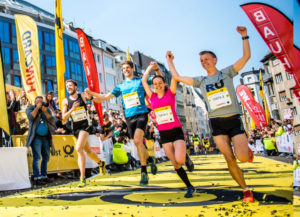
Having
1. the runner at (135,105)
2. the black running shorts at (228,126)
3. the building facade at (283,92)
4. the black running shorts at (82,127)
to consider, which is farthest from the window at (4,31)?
the building facade at (283,92)

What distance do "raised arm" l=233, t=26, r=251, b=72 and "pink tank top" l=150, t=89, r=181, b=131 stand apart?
5.28 ft

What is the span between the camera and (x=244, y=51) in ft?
6.25

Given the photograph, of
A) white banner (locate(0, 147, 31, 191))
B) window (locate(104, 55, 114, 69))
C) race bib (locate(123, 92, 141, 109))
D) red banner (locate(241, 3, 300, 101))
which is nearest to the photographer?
white banner (locate(0, 147, 31, 191))

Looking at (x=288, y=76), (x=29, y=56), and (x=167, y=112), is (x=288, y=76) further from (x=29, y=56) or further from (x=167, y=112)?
(x=29, y=56)

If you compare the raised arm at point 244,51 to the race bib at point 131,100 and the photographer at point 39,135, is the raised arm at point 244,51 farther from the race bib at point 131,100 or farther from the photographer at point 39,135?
the photographer at point 39,135

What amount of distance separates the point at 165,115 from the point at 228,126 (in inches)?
41.8

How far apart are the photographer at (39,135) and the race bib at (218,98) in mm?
4724

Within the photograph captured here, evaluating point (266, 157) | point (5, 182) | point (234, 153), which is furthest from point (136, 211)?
point (5, 182)

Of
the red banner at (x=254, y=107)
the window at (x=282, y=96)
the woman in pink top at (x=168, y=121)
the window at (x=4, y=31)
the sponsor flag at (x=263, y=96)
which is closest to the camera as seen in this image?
the window at (x=282, y=96)

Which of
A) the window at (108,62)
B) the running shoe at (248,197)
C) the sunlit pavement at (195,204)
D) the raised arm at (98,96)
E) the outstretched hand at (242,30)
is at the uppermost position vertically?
the window at (108,62)

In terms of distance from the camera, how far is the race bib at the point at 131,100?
4.40m

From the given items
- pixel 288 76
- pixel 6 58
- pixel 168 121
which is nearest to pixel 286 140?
pixel 288 76

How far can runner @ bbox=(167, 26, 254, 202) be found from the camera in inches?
A: 92.7

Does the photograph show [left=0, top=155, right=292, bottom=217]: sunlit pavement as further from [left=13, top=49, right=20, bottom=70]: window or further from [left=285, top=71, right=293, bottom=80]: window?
[left=13, top=49, right=20, bottom=70]: window
